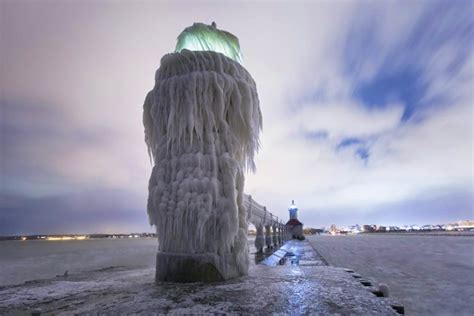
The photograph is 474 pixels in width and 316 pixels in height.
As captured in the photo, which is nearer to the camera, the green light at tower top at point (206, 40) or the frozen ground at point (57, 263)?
the green light at tower top at point (206, 40)

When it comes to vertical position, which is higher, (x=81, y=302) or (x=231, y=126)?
(x=231, y=126)

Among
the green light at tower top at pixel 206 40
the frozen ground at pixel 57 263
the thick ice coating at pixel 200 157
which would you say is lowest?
the frozen ground at pixel 57 263

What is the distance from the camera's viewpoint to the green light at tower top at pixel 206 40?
10.3m

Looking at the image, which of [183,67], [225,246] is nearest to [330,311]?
[225,246]

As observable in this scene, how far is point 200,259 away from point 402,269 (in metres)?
28.0

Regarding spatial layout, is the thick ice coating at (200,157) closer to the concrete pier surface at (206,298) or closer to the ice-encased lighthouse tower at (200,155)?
the ice-encased lighthouse tower at (200,155)

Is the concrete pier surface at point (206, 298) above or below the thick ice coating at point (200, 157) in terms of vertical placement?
below

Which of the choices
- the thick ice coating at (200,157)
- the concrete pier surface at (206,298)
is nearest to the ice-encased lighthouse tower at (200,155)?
the thick ice coating at (200,157)

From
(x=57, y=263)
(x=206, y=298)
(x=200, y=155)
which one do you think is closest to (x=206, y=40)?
(x=200, y=155)

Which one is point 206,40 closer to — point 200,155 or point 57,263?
point 200,155

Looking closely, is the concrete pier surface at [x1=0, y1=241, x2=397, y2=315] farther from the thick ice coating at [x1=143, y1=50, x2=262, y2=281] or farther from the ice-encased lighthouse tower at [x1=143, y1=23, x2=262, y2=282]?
the thick ice coating at [x1=143, y1=50, x2=262, y2=281]

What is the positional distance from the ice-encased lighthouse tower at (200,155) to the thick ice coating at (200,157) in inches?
1.2

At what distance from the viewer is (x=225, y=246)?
891cm

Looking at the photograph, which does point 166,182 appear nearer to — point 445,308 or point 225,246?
point 225,246
